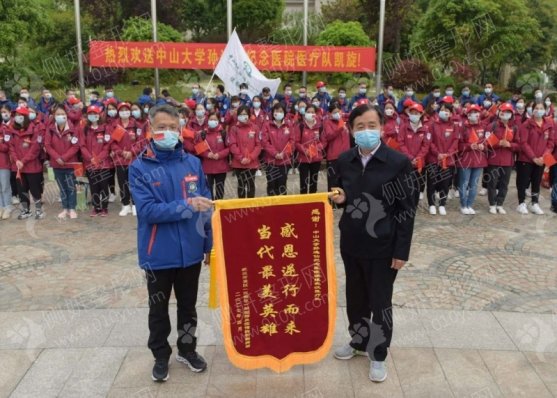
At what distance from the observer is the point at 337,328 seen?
4762mm

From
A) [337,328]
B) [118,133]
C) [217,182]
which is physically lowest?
[337,328]

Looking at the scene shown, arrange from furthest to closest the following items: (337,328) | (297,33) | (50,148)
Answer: (297,33), (50,148), (337,328)

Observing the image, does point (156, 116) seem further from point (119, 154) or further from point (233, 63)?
point (233, 63)

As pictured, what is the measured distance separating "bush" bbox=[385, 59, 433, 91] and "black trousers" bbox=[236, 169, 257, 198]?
57.0 ft

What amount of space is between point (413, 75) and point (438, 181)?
56.3ft

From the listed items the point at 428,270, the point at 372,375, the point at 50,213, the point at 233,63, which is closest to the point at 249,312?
the point at 372,375

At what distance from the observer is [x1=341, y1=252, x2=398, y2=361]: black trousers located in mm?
3824

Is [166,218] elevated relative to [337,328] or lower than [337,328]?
elevated

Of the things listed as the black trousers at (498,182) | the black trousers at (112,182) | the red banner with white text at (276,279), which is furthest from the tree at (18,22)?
the red banner with white text at (276,279)

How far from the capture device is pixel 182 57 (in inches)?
543

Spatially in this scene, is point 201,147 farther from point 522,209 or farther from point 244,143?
point 522,209

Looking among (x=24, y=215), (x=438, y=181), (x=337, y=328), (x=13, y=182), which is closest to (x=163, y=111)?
(x=337, y=328)

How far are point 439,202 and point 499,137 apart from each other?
1.44 meters

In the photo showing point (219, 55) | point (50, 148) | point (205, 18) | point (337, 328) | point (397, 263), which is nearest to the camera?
point (397, 263)
